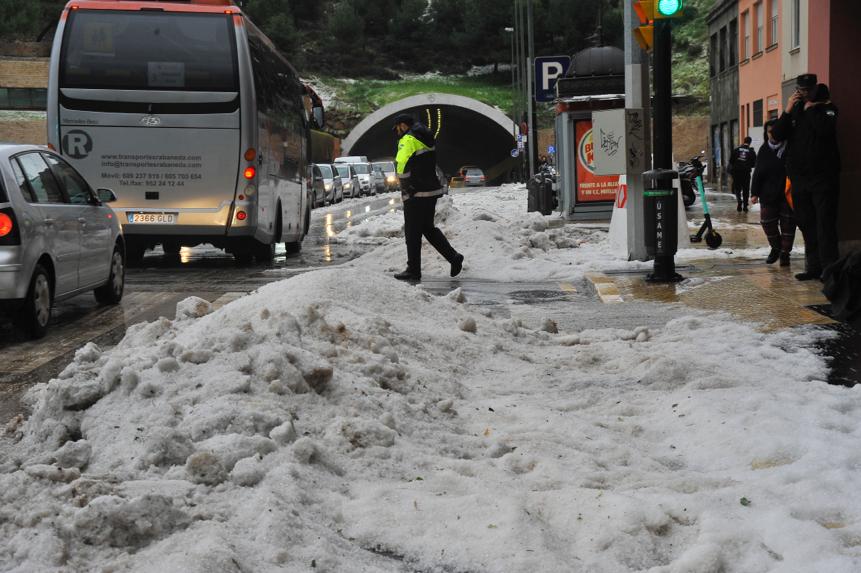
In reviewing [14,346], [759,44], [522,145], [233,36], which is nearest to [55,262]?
[14,346]

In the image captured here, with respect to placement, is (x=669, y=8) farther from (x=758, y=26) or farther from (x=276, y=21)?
(x=276, y=21)

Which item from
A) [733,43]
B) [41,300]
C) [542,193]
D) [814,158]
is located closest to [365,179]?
[733,43]

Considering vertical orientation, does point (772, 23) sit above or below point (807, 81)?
above

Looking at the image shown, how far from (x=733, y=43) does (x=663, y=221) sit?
36.4 metres

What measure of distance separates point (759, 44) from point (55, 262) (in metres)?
34.8

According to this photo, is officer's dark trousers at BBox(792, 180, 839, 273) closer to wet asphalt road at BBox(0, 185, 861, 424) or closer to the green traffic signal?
wet asphalt road at BBox(0, 185, 861, 424)

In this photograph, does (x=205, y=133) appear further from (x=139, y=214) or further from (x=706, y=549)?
(x=706, y=549)

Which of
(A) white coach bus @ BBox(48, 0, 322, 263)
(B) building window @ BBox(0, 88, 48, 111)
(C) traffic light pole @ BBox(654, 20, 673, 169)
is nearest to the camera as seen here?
(C) traffic light pole @ BBox(654, 20, 673, 169)

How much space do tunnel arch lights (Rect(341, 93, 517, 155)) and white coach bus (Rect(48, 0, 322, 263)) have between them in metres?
71.7

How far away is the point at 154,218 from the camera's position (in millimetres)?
16688

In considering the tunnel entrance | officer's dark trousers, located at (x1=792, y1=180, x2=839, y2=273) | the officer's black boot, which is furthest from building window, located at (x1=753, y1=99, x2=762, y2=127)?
the tunnel entrance

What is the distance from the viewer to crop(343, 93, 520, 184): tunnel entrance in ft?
291

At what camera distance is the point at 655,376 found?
6.97 meters

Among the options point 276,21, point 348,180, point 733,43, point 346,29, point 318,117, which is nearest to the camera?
point 318,117
